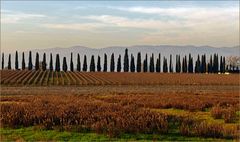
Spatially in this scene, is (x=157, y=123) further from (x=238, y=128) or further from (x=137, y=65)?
(x=137, y=65)

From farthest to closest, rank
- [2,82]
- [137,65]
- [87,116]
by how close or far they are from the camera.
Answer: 1. [137,65]
2. [2,82]
3. [87,116]

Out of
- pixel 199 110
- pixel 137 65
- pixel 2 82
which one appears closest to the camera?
pixel 199 110

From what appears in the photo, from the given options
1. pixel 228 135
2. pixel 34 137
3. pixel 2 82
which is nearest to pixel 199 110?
pixel 228 135

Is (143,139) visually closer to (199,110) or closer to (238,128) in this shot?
(238,128)

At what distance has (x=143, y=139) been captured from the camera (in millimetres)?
15188

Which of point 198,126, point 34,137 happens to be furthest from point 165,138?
point 34,137

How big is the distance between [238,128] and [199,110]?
24.5 ft

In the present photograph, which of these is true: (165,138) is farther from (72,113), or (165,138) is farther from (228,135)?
(72,113)

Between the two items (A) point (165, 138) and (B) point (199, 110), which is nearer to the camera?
(A) point (165, 138)

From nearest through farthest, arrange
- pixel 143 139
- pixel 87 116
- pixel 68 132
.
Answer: pixel 143 139, pixel 68 132, pixel 87 116

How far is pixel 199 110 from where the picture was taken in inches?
993

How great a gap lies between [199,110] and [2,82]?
5557cm

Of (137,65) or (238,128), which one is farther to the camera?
(137,65)

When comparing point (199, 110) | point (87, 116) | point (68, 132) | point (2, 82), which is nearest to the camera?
point (68, 132)
